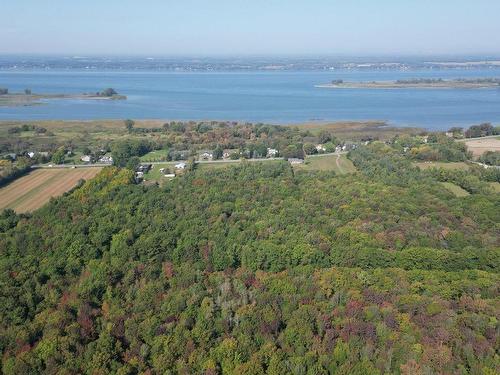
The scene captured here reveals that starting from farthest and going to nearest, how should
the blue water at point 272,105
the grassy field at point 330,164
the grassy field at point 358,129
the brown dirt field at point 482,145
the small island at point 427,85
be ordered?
1. the small island at point 427,85
2. the blue water at point 272,105
3. the grassy field at point 358,129
4. the brown dirt field at point 482,145
5. the grassy field at point 330,164

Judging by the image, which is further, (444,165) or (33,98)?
(33,98)

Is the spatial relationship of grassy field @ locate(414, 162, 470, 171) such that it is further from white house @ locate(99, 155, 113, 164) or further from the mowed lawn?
the mowed lawn

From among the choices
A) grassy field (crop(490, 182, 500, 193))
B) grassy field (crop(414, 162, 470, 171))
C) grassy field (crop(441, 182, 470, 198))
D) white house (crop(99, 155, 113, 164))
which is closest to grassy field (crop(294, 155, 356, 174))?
grassy field (crop(414, 162, 470, 171))

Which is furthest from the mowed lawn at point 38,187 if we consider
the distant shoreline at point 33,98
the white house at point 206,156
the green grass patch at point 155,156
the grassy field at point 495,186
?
the distant shoreline at point 33,98

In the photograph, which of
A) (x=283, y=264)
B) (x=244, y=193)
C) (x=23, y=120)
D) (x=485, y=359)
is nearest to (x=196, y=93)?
(x=23, y=120)

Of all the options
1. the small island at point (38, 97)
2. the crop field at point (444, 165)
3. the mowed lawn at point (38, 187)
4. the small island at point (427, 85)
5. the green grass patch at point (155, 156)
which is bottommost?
the small island at point (427, 85)

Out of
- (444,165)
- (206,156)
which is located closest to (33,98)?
(206,156)

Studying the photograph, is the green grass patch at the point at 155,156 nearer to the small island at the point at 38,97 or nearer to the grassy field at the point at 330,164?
the grassy field at the point at 330,164

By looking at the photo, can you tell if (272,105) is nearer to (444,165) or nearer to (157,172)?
(444,165)
